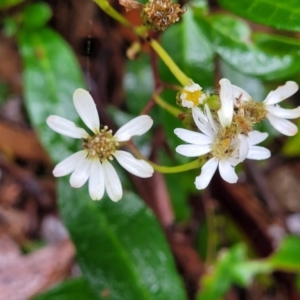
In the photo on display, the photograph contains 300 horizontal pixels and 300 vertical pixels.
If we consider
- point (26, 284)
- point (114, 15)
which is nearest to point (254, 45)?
point (114, 15)

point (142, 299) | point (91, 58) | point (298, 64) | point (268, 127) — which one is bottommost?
point (142, 299)

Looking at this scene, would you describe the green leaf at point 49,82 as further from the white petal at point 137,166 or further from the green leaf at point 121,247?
the white petal at point 137,166

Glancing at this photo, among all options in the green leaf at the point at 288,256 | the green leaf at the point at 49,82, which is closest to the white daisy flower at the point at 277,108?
the green leaf at the point at 49,82

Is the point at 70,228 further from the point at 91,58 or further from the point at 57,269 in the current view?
the point at 91,58

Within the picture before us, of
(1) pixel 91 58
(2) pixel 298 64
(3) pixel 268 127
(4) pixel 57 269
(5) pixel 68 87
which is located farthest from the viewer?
(1) pixel 91 58

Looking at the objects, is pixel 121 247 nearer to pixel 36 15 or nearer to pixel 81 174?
pixel 81 174

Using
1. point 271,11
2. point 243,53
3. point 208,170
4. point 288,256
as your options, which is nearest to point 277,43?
point 243,53
